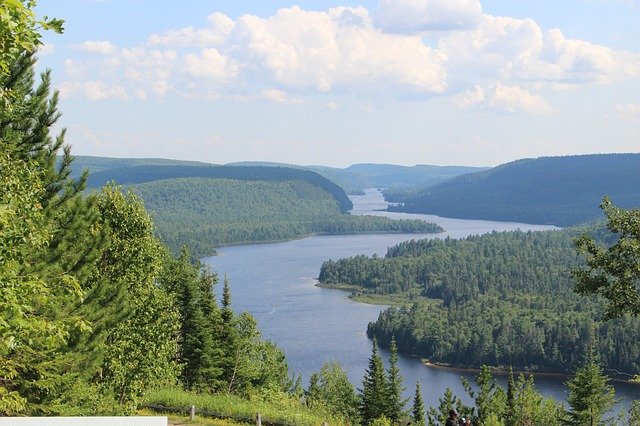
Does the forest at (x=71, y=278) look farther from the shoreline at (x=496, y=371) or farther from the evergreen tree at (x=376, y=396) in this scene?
the shoreline at (x=496, y=371)

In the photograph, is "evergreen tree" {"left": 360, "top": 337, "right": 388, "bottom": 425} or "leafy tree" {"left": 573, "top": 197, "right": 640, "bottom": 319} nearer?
"leafy tree" {"left": 573, "top": 197, "right": 640, "bottom": 319}

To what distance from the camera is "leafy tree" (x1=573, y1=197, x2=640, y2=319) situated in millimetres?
23125

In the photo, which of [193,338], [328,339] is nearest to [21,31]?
[193,338]

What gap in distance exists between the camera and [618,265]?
23.5m

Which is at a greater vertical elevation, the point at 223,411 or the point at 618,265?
the point at 618,265

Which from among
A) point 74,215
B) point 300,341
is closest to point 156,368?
point 74,215

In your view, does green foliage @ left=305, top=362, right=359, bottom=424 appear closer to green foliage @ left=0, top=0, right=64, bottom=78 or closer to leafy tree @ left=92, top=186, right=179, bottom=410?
leafy tree @ left=92, top=186, right=179, bottom=410

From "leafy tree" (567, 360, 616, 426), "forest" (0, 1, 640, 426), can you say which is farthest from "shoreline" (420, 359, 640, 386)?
"forest" (0, 1, 640, 426)

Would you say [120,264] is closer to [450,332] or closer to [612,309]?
[612,309]

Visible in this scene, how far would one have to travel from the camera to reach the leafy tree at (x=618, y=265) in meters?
23.1

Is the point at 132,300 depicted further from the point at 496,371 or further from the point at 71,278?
the point at 496,371

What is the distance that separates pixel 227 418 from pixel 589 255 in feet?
50.1

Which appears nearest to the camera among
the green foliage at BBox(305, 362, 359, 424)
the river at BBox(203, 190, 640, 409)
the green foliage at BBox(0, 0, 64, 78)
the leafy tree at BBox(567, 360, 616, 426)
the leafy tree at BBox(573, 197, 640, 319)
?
the green foliage at BBox(0, 0, 64, 78)

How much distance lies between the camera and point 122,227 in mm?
31078
